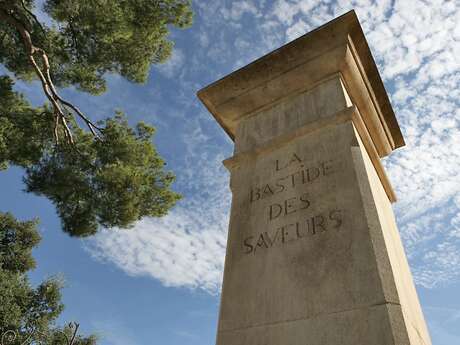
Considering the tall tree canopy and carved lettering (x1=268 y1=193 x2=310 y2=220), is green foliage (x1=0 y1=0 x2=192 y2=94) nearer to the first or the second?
the tall tree canopy

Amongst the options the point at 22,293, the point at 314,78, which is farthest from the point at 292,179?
the point at 22,293

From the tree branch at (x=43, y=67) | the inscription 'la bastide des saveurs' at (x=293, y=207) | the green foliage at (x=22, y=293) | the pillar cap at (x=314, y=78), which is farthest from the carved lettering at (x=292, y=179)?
the green foliage at (x=22, y=293)

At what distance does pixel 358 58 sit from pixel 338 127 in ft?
3.88

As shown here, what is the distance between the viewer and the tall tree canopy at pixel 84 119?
372 inches

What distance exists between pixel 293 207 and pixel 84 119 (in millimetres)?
8458

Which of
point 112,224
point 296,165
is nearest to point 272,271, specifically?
point 296,165

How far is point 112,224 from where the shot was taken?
34.7ft

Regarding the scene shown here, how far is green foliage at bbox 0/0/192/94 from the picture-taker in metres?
9.08

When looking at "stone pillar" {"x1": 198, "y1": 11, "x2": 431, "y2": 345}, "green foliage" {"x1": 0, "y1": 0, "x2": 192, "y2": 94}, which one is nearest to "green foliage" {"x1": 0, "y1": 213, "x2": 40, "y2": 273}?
"green foliage" {"x1": 0, "y1": 0, "x2": 192, "y2": 94}

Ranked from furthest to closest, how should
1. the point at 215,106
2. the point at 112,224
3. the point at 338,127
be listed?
A: the point at 112,224, the point at 215,106, the point at 338,127

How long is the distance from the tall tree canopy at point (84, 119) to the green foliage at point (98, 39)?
Result: 26 millimetres

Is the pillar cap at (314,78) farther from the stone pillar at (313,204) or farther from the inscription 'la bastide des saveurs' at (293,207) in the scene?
the inscription 'la bastide des saveurs' at (293,207)

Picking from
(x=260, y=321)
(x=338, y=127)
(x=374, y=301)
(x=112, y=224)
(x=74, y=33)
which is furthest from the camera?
(x=112, y=224)

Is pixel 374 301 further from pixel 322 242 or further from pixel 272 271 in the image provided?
pixel 272 271
